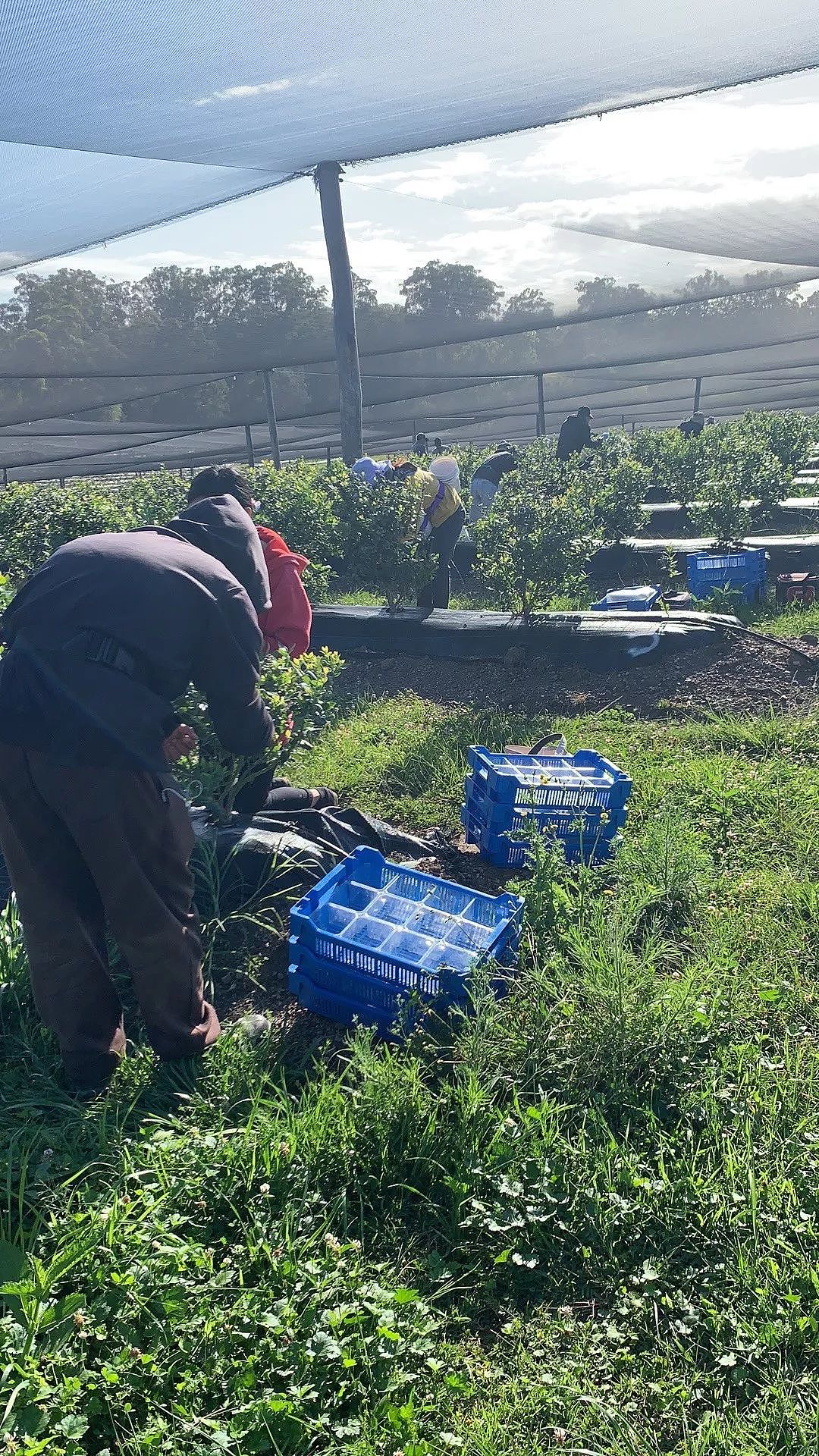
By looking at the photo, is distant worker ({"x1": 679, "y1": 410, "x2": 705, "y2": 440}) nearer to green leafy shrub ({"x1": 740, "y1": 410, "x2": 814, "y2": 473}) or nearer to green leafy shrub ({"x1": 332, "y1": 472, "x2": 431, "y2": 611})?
green leafy shrub ({"x1": 740, "y1": 410, "x2": 814, "y2": 473})

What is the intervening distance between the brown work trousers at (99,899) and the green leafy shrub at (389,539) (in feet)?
16.7

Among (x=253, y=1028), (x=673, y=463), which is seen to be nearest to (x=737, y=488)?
(x=673, y=463)

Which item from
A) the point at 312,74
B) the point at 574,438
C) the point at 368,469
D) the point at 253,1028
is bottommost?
the point at 253,1028

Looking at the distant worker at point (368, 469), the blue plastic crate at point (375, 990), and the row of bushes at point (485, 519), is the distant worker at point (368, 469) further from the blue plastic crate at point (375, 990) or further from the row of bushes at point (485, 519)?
the blue plastic crate at point (375, 990)

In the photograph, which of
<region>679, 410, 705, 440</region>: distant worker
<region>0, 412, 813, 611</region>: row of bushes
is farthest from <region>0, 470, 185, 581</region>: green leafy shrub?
<region>679, 410, 705, 440</region>: distant worker

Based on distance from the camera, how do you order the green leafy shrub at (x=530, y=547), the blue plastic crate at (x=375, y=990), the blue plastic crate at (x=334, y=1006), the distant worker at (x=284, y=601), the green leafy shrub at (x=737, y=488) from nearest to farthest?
1. the blue plastic crate at (x=375, y=990)
2. the blue plastic crate at (x=334, y=1006)
3. the distant worker at (x=284, y=601)
4. the green leafy shrub at (x=530, y=547)
5. the green leafy shrub at (x=737, y=488)

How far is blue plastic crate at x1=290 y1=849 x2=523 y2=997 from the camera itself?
2.65 m

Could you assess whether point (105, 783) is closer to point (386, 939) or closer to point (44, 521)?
point (386, 939)

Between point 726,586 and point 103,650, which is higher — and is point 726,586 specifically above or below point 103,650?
below

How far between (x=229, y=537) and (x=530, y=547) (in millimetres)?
3801

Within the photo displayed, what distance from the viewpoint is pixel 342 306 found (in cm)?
941

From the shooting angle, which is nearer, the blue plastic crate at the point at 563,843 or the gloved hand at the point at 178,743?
the gloved hand at the point at 178,743

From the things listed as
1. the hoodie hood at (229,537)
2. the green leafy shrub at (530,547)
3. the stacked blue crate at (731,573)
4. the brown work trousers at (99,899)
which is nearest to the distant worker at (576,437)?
the stacked blue crate at (731,573)

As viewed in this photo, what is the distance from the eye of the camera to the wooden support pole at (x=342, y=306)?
921 centimetres
